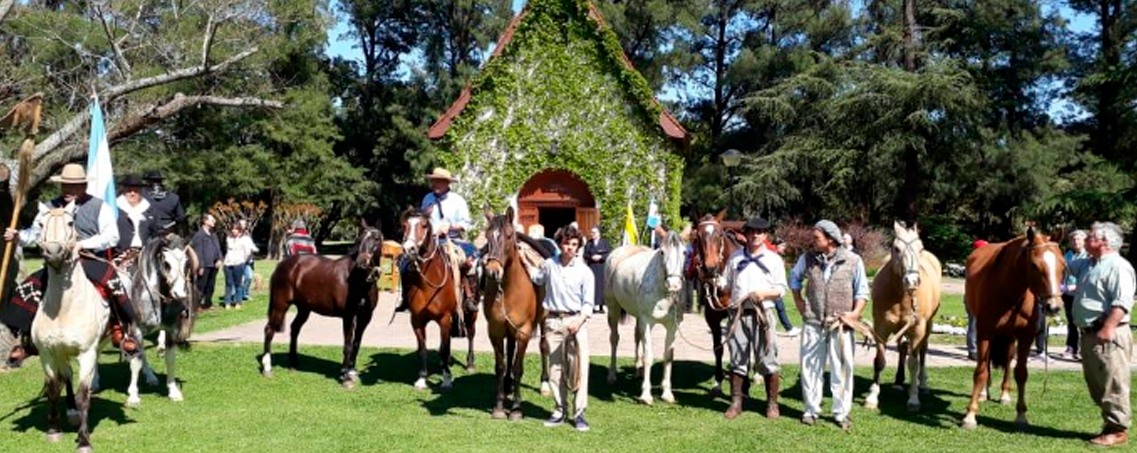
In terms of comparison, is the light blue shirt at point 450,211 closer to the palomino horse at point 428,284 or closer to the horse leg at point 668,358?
the palomino horse at point 428,284

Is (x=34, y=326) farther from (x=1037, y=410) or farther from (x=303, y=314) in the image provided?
(x=1037, y=410)

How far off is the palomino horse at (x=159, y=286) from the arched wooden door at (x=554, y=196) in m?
18.4

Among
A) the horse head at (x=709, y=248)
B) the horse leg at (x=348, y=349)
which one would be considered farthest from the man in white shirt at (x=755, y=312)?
the horse leg at (x=348, y=349)

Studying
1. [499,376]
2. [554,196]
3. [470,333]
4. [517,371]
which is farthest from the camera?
[554,196]

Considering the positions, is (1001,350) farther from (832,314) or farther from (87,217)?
(87,217)

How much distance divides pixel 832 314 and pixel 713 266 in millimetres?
1254

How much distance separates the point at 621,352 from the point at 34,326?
25.6 feet

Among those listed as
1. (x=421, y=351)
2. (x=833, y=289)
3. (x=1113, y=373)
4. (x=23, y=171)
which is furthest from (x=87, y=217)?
(x=1113, y=373)

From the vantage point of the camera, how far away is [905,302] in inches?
364

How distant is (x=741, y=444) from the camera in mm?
7949

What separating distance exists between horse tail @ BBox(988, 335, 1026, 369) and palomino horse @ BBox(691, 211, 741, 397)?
2.73 metres

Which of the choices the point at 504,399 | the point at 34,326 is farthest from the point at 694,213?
the point at 34,326

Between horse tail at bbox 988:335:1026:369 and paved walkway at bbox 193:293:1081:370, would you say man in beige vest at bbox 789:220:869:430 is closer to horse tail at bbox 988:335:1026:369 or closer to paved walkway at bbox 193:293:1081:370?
horse tail at bbox 988:335:1026:369

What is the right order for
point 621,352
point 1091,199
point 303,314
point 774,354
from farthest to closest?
point 1091,199, point 621,352, point 303,314, point 774,354
